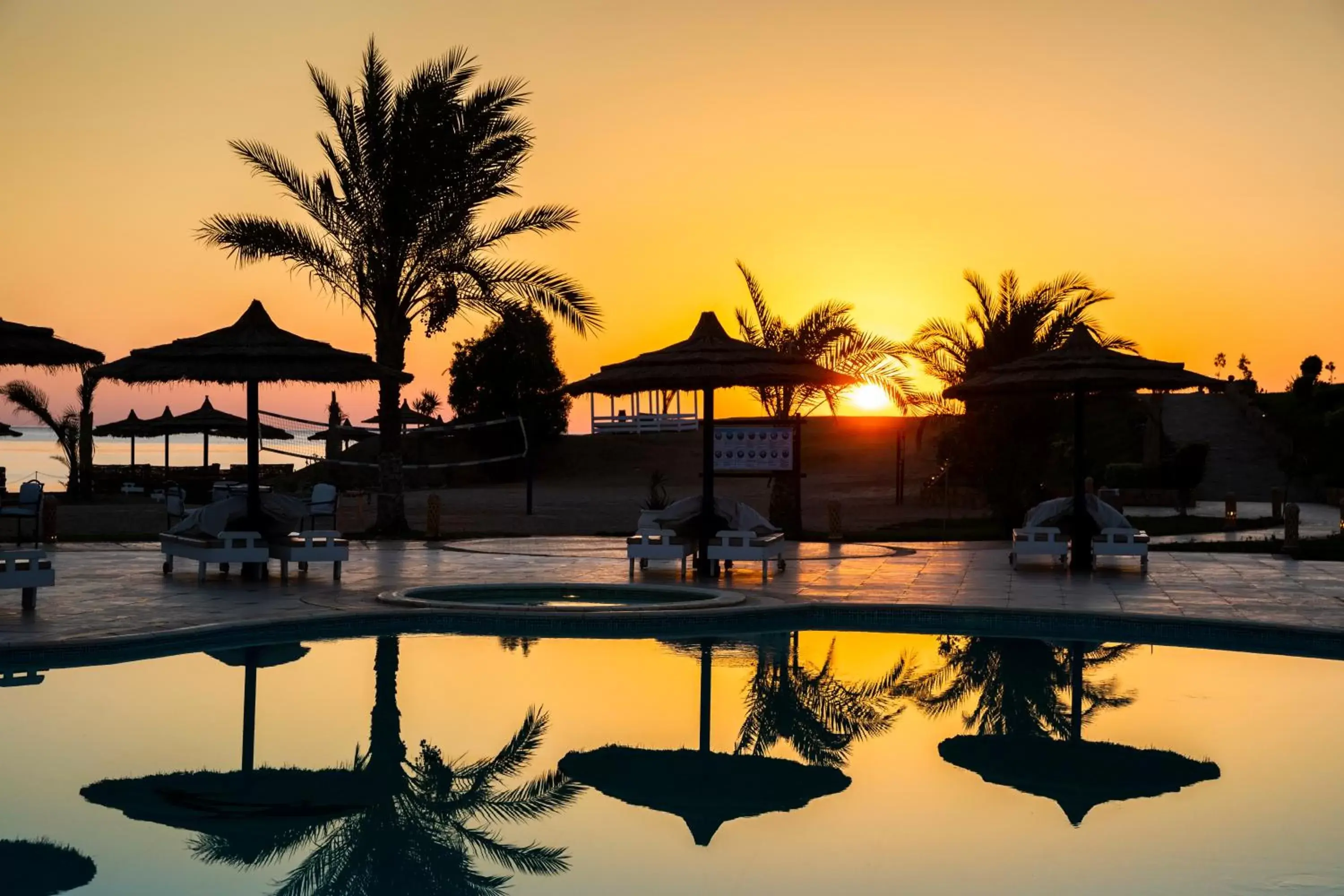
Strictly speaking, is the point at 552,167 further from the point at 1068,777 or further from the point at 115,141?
the point at 1068,777

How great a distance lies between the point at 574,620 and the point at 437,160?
13.1 m

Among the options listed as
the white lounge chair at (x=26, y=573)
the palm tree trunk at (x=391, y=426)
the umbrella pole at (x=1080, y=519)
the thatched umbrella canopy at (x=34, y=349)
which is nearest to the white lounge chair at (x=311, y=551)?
the white lounge chair at (x=26, y=573)

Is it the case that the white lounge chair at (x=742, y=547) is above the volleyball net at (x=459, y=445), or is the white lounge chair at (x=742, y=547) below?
below

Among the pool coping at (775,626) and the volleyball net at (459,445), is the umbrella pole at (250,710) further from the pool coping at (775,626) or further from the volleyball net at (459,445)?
the volleyball net at (459,445)

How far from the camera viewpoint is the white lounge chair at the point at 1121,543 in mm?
16297

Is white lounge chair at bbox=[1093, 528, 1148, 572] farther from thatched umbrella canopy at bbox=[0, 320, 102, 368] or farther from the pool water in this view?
thatched umbrella canopy at bbox=[0, 320, 102, 368]

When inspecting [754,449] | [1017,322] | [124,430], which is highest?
[1017,322]

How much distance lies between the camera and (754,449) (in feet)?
65.3

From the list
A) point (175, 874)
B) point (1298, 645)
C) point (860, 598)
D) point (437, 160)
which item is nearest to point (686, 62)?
point (437, 160)

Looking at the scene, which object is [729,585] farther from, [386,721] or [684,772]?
[684,772]

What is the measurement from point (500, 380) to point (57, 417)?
16.0 meters

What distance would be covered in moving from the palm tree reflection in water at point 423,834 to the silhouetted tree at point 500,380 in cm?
4139

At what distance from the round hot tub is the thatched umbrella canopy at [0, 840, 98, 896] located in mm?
6274

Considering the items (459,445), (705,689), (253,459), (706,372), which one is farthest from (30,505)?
(459,445)
